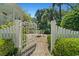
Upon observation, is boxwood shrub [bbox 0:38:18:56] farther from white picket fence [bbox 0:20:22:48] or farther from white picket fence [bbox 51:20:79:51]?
white picket fence [bbox 51:20:79:51]

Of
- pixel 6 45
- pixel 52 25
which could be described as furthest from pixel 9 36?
pixel 52 25

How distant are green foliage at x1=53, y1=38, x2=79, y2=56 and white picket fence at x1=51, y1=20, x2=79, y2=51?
0.18ft

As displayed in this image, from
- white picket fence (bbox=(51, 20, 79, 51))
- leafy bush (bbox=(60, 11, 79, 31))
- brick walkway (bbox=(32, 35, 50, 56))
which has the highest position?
leafy bush (bbox=(60, 11, 79, 31))

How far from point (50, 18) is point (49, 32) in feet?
0.63

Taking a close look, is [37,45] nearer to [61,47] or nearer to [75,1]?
[61,47]

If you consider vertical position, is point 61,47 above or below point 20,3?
below

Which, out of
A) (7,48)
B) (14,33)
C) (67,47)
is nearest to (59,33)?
(67,47)

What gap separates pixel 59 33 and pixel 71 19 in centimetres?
25

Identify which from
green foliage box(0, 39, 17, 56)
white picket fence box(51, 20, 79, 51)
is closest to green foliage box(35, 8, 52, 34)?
white picket fence box(51, 20, 79, 51)

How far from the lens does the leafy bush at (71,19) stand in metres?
7.51

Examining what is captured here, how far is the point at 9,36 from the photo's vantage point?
7.52 m

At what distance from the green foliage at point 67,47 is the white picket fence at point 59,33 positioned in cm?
5

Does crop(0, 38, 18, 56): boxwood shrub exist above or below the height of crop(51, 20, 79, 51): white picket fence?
below

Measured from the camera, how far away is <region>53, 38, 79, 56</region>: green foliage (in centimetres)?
747
